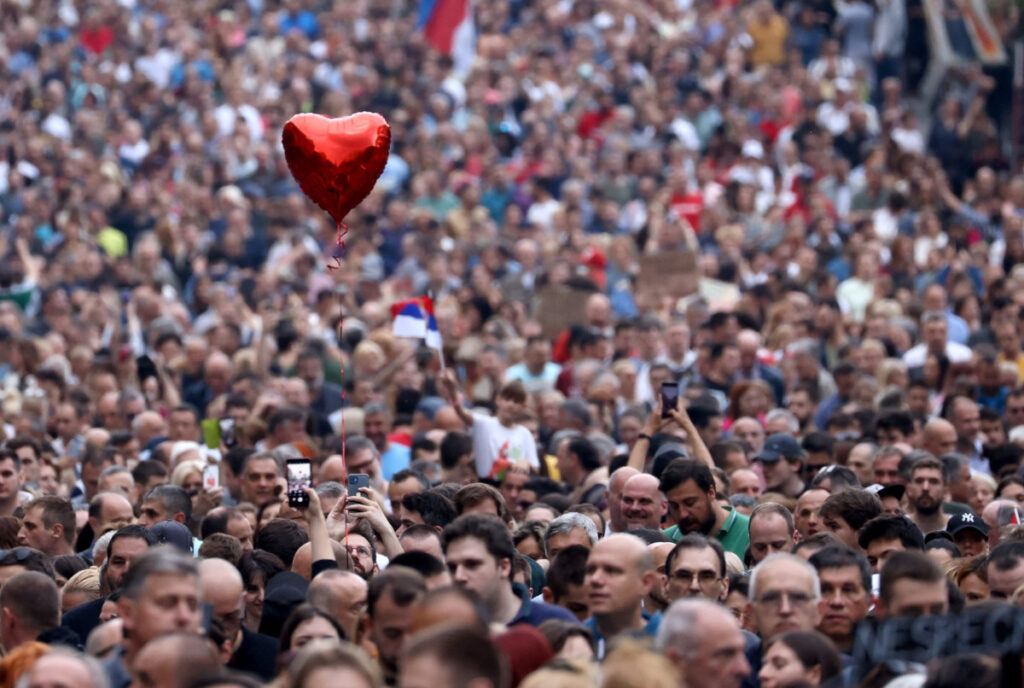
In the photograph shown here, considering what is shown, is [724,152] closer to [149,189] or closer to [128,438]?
[149,189]

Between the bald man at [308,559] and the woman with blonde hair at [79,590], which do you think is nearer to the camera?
the bald man at [308,559]

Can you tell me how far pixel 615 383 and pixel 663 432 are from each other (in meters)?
2.64

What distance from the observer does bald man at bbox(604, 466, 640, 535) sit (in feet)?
31.9

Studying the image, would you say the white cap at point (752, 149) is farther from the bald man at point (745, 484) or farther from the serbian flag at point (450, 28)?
the bald man at point (745, 484)

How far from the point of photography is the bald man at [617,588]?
7.01 metres

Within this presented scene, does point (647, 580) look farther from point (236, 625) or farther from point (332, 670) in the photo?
point (332, 670)

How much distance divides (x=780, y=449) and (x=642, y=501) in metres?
2.47

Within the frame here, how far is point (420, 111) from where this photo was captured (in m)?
23.5

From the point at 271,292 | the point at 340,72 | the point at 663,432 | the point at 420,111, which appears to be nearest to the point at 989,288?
the point at 663,432

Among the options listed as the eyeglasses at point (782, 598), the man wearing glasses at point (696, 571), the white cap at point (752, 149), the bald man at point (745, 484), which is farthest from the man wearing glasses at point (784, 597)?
the white cap at point (752, 149)

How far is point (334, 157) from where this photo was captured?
9828 mm

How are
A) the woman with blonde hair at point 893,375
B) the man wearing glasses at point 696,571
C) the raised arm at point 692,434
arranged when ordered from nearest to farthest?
the man wearing glasses at point 696,571 → the raised arm at point 692,434 → the woman with blonde hair at point 893,375

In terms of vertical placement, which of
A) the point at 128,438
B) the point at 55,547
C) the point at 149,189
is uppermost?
the point at 55,547

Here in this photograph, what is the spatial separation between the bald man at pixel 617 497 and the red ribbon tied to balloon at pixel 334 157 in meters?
1.96
